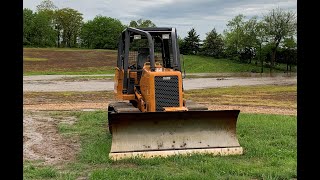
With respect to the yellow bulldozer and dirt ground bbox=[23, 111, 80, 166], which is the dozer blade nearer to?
the yellow bulldozer

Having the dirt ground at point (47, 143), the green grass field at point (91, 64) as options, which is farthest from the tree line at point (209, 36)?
the dirt ground at point (47, 143)

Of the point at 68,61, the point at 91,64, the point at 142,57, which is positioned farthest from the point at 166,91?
the point at 68,61

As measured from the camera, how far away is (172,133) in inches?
295

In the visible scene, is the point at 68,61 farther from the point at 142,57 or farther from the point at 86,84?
the point at 142,57

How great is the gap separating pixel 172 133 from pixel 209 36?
186 ft

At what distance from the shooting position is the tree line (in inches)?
2104

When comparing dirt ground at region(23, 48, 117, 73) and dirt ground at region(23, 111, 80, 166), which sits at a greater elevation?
dirt ground at region(23, 48, 117, 73)

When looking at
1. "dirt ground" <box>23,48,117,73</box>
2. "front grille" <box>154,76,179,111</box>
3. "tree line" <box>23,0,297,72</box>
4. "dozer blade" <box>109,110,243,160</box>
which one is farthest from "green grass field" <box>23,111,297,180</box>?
"dirt ground" <box>23,48,117,73</box>

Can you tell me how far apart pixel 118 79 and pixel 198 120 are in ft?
9.98

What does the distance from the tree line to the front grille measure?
87.8ft
